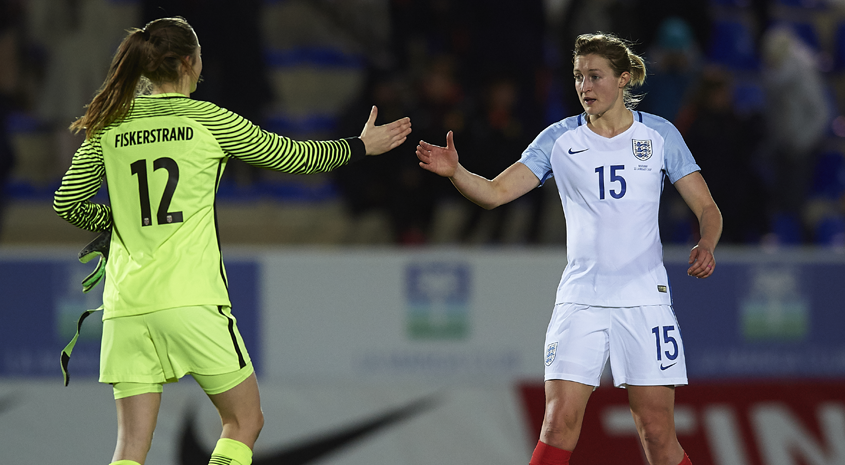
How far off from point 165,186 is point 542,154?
5.62ft

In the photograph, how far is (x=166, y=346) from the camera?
3760mm

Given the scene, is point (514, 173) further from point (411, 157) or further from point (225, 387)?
point (411, 157)

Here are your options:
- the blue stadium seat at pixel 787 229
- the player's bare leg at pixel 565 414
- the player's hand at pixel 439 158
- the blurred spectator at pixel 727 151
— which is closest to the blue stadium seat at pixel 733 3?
the blurred spectator at pixel 727 151

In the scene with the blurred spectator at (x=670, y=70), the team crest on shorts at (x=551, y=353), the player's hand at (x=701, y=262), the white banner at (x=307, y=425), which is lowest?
the white banner at (x=307, y=425)

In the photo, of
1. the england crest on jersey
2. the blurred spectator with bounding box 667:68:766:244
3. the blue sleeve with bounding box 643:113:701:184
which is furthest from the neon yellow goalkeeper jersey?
the blurred spectator with bounding box 667:68:766:244

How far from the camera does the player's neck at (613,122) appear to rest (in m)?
4.39

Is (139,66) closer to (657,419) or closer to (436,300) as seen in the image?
(657,419)

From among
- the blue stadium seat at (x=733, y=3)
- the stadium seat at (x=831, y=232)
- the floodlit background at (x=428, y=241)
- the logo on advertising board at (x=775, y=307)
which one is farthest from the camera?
the blue stadium seat at (x=733, y=3)

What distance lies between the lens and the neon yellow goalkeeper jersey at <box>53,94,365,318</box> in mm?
3734

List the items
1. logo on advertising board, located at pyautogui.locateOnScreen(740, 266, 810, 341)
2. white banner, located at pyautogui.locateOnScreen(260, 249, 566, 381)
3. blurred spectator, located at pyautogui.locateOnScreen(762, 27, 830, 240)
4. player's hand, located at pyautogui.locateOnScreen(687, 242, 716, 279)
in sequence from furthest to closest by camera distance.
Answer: blurred spectator, located at pyautogui.locateOnScreen(762, 27, 830, 240) → logo on advertising board, located at pyautogui.locateOnScreen(740, 266, 810, 341) → white banner, located at pyautogui.locateOnScreen(260, 249, 566, 381) → player's hand, located at pyautogui.locateOnScreen(687, 242, 716, 279)

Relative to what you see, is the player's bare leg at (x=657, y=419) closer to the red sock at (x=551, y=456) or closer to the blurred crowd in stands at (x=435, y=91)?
the red sock at (x=551, y=456)

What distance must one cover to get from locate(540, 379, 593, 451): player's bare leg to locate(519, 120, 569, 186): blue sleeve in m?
0.93

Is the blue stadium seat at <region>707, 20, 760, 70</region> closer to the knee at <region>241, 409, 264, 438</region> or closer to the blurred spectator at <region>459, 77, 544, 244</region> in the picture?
the blurred spectator at <region>459, 77, 544, 244</region>

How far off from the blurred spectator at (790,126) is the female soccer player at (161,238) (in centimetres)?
818
